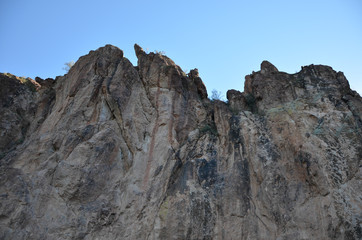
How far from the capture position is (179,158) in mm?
15594

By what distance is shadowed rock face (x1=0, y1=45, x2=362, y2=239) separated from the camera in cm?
1292

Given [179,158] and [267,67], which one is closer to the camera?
[179,158]

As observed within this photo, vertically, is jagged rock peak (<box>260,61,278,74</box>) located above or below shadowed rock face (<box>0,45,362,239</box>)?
above

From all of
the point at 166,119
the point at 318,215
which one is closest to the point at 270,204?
the point at 318,215

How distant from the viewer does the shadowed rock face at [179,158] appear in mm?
12922

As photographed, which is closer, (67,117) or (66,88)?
(67,117)

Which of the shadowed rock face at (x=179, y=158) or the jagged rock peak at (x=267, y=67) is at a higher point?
the jagged rock peak at (x=267, y=67)

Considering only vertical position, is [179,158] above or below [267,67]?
below

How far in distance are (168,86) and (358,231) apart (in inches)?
491

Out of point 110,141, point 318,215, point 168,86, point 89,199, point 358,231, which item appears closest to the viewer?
point 358,231

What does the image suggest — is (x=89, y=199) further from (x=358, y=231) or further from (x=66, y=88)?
(x=358, y=231)

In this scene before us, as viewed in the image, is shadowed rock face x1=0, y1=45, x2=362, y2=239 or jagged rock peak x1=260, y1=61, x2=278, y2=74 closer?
shadowed rock face x1=0, y1=45, x2=362, y2=239

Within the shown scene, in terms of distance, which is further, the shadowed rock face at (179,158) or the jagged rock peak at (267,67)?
the jagged rock peak at (267,67)

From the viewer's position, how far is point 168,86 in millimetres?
19219
